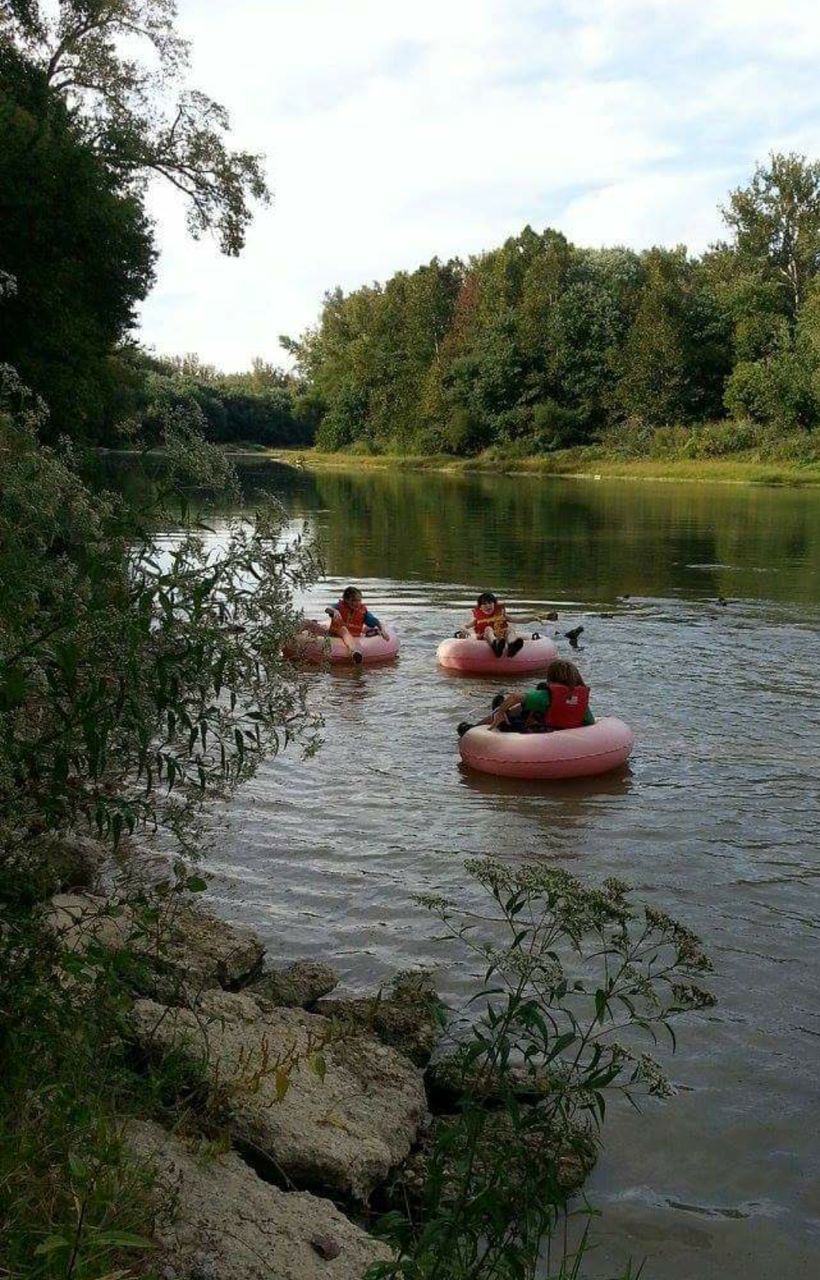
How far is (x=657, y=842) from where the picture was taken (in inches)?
312

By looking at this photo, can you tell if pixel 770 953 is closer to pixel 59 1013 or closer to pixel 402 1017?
pixel 402 1017

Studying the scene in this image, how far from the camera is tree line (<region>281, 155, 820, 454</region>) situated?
56219 millimetres

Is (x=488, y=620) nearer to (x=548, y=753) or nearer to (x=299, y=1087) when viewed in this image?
(x=548, y=753)

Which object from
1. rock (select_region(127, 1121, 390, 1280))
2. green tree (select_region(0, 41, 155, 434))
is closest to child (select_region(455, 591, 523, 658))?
green tree (select_region(0, 41, 155, 434))

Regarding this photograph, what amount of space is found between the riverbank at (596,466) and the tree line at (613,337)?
1692 mm

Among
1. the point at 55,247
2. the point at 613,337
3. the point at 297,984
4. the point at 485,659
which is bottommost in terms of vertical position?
the point at 297,984

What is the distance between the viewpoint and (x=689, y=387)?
194ft

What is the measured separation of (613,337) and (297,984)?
60.5 meters

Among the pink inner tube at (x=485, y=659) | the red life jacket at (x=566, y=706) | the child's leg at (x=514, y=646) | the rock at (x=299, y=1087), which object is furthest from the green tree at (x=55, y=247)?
the rock at (x=299, y=1087)

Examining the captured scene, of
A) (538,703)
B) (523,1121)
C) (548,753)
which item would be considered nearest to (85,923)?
(523,1121)

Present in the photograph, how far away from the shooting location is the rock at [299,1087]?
378 cm

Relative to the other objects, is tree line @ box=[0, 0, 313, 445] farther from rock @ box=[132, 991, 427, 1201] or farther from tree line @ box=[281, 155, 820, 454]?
tree line @ box=[281, 155, 820, 454]

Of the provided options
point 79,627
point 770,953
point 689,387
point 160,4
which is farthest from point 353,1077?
point 689,387

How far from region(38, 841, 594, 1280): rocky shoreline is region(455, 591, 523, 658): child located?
795cm
